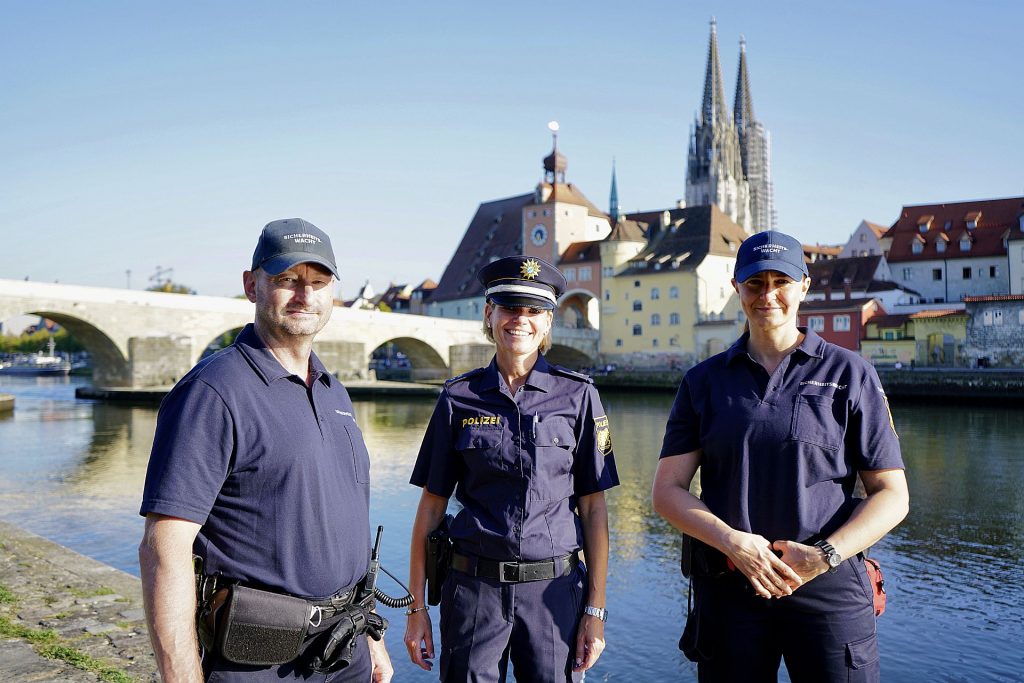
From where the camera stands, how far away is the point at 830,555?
250cm

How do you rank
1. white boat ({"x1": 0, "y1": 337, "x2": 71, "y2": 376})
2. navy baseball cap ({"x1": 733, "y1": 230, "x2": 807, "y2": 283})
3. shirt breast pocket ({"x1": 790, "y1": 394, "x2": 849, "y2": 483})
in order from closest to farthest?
shirt breast pocket ({"x1": 790, "y1": 394, "x2": 849, "y2": 483}) → navy baseball cap ({"x1": 733, "y1": 230, "x2": 807, "y2": 283}) → white boat ({"x1": 0, "y1": 337, "x2": 71, "y2": 376})

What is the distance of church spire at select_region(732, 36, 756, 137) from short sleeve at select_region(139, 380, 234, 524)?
9022cm

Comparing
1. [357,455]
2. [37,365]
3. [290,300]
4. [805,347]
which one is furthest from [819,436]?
[37,365]

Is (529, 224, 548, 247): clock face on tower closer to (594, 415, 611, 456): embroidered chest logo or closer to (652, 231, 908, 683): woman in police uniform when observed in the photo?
(594, 415, 611, 456): embroidered chest logo

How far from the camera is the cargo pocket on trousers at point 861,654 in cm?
255

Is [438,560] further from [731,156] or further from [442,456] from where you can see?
[731,156]

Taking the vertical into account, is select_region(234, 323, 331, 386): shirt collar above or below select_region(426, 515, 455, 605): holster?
above

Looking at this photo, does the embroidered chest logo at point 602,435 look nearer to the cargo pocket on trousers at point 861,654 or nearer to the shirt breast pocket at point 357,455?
the shirt breast pocket at point 357,455

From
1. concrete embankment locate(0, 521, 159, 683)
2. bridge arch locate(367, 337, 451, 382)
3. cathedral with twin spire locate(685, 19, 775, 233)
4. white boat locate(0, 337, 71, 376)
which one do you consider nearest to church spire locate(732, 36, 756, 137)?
cathedral with twin spire locate(685, 19, 775, 233)

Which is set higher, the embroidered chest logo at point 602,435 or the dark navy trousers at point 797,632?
the embroidered chest logo at point 602,435

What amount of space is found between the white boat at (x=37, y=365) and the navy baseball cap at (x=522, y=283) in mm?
76163

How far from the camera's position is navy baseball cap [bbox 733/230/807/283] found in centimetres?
275

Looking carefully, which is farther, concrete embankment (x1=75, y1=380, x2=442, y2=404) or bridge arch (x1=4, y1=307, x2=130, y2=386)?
bridge arch (x1=4, y1=307, x2=130, y2=386)

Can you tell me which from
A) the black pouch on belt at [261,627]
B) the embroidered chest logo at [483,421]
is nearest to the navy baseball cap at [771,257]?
the embroidered chest logo at [483,421]
